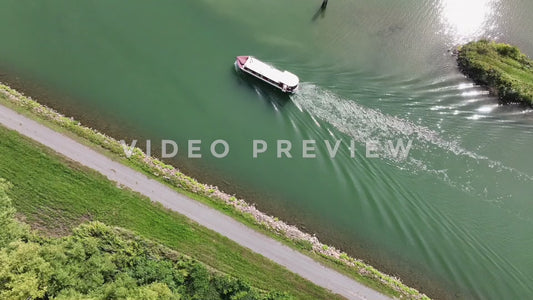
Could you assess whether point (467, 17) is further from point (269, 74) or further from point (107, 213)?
Answer: point (107, 213)

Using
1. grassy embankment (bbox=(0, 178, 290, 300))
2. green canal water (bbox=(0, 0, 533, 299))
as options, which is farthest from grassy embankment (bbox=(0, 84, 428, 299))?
grassy embankment (bbox=(0, 178, 290, 300))

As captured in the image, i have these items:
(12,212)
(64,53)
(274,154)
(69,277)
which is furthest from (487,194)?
(64,53)

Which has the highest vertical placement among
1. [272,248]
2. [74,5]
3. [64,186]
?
[74,5]

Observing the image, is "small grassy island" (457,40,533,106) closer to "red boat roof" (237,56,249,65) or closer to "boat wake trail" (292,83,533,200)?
"boat wake trail" (292,83,533,200)

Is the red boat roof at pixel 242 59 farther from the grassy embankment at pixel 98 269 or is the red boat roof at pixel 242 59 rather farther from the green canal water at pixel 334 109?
the grassy embankment at pixel 98 269

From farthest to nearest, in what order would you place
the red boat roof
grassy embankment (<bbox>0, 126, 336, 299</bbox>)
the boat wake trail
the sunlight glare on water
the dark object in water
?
the sunlight glare on water < the dark object in water < the red boat roof < the boat wake trail < grassy embankment (<bbox>0, 126, 336, 299</bbox>)

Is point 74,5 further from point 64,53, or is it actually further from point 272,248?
point 272,248
